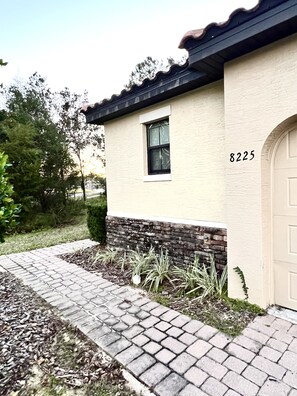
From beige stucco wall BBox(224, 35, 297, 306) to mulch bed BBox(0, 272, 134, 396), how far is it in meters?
2.22

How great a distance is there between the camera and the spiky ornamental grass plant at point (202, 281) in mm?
3846

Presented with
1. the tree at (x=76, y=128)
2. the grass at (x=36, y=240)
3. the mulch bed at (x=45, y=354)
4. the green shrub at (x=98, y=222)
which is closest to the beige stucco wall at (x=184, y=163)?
the green shrub at (x=98, y=222)

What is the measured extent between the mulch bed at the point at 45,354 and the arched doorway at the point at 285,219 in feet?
8.22

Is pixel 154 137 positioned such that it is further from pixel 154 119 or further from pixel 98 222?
pixel 98 222

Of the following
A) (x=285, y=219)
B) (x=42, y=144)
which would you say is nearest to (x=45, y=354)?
(x=285, y=219)

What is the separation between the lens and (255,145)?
128 inches

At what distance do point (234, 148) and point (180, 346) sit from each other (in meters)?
2.73

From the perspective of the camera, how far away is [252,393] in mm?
2045

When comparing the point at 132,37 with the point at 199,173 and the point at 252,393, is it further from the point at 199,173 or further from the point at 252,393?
the point at 252,393

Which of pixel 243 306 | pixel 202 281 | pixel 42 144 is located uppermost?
pixel 42 144

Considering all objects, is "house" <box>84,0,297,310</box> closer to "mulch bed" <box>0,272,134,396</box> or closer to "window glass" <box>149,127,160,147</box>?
"window glass" <box>149,127,160,147</box>

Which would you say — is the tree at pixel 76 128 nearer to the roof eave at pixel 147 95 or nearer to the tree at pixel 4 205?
the roof eave at pixel 147 95

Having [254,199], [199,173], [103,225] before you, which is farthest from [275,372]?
[103,225]

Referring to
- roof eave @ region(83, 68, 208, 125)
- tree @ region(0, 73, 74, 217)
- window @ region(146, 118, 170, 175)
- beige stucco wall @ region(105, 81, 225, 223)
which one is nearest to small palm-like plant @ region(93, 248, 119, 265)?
beige stucco wall @ region(105, 81, 225, 223)
